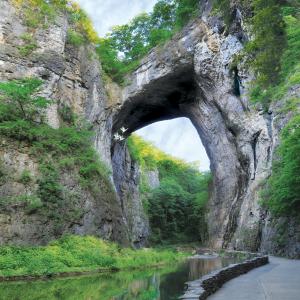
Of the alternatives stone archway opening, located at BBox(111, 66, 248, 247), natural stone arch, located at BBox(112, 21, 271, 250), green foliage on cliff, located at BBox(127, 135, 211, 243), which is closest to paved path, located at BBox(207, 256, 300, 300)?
natural stone arch, located at BBox(112, 21, 271, 250)

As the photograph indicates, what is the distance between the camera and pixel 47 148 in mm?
17859

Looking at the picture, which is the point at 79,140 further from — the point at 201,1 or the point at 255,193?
the point at 201,1

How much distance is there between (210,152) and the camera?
29500 millimetres

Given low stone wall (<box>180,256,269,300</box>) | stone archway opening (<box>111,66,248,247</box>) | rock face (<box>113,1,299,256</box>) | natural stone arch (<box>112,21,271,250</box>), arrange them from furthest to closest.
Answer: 1. stone archway opening (<box>111,66,248,247</box>)
2. natural stone arch (<box>112,21,271,250</box>)
3. rock face (<box>113,1,299,256</box>)
4. low stone wall (<box>180,256,269,300</box>)

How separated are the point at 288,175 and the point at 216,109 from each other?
14333 millimetres

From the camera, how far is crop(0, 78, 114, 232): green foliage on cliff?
16.2m

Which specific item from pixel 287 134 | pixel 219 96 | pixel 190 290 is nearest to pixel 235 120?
pixel 219 96

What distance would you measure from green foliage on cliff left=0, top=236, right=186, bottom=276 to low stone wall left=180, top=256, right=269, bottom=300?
15.8ft

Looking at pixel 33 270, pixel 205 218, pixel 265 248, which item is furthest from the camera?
pixel 205 218

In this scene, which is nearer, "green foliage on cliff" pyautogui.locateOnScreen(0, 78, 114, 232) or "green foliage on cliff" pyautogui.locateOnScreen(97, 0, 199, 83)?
"green foliage on cliff" pyautogui.locateOnScreen(0, 78, 114, 232)

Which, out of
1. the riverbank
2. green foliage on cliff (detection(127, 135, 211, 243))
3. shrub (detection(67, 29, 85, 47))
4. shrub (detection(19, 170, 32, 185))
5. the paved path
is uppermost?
shrub (detection(67, 29, 85, 47))

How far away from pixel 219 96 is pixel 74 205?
13614mm

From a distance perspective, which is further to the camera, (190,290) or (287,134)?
(287,134)

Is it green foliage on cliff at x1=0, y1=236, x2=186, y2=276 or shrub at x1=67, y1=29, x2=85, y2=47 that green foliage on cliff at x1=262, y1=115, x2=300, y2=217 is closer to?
green foliage on cliff at x1=0, y1=236, x2=186, y2=276
